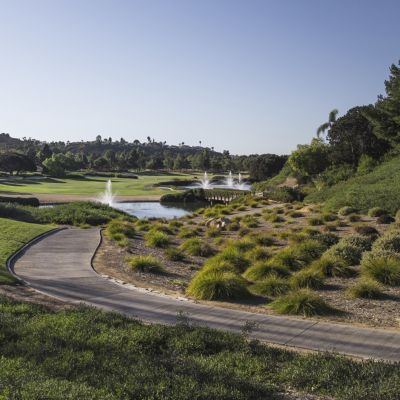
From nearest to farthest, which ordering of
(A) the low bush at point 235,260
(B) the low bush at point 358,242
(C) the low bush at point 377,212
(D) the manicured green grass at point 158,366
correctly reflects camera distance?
(D) the manicured green grass at point 158,366
(A) the low bush at point 235,260
(B) the low bush at point 358,242
(C) the low bush at point 377,212

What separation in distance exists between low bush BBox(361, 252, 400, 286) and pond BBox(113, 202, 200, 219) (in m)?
32.7

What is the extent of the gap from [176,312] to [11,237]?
13671mm

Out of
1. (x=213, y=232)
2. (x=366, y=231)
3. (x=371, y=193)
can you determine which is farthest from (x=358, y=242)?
(x=371, y=193)

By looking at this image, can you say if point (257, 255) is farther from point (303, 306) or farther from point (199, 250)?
point (303, 306)

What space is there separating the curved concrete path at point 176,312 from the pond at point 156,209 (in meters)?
29.5

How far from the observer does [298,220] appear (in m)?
30.8

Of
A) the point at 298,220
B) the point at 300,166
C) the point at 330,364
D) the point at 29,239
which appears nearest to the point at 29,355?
the point at 330,364

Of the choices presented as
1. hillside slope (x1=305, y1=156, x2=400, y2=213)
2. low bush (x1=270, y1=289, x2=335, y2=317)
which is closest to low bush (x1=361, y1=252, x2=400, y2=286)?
low bush (x1=270, y1=289, x2=335, y2=317)

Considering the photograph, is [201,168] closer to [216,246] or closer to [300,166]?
[300,166]

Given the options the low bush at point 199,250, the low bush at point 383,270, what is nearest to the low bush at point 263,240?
the low bush at point 199,250

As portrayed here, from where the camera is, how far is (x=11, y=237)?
73.3 feet

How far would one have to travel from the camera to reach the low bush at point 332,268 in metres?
15.6

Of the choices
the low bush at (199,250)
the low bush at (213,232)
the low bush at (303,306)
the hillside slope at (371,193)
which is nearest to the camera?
the low bush at (303,306)

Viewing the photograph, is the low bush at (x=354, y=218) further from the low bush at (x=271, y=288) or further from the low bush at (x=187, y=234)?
the low bush at (x=271, y=288)
